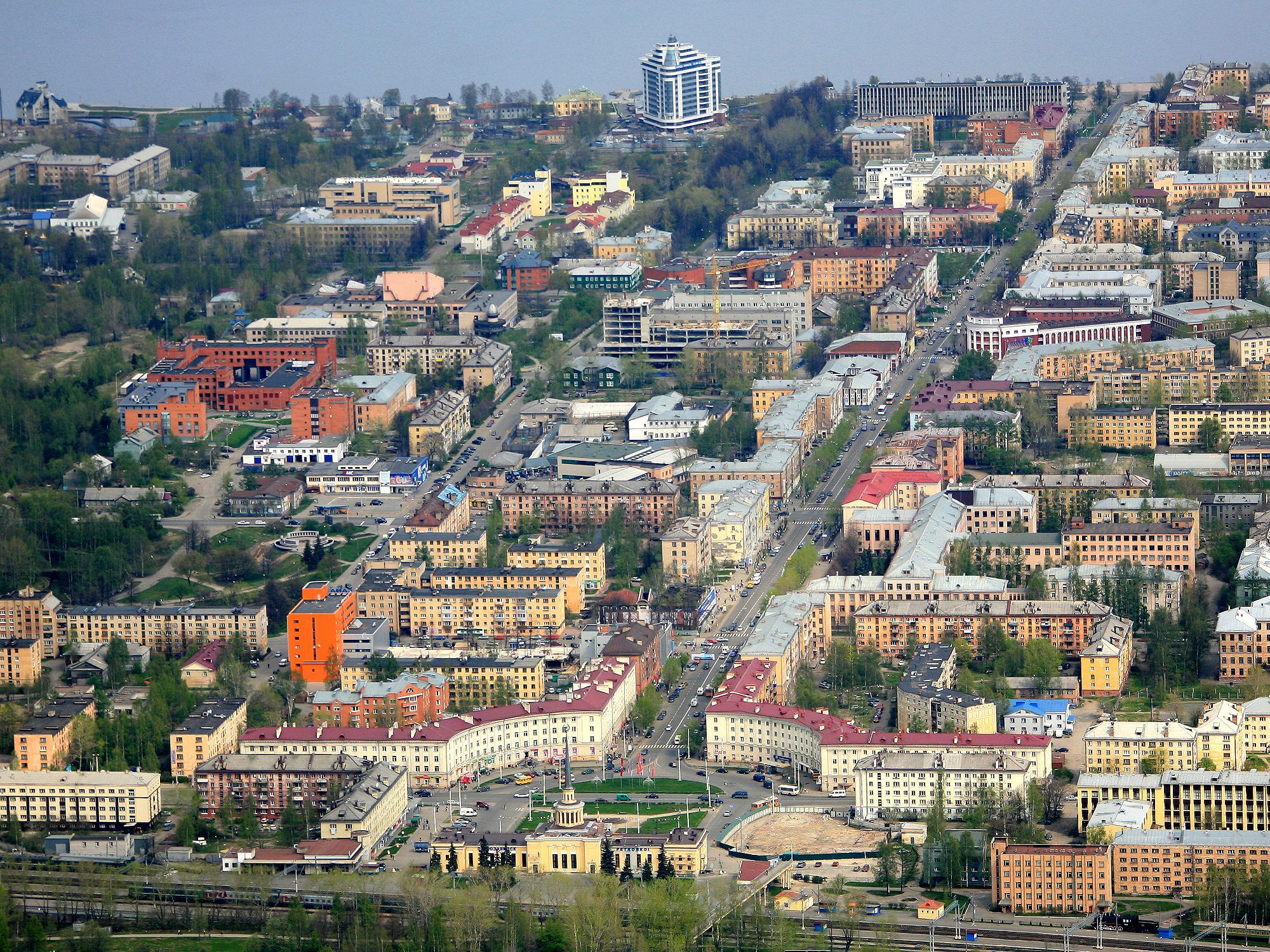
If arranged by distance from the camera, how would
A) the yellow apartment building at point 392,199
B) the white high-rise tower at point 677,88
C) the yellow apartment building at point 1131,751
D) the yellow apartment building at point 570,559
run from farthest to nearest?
the white high-rise tower at point 677,88
the yellow apartment building at point 392,199
the yellow apartment building at point 570,559
the yellow apartment building at point 1131,751

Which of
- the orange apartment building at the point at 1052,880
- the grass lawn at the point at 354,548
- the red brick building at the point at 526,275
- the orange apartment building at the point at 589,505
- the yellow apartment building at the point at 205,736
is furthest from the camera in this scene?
the red brick building at the point at 526,275

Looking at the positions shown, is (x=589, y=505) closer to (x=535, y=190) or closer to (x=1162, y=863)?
(x=1162, y=863)

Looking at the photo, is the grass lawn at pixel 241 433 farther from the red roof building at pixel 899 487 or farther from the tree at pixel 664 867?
the tree at pixel 664 867

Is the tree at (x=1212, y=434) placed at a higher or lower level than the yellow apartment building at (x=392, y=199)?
lower

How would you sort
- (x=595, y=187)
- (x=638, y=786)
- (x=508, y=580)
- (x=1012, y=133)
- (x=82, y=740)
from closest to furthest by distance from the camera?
(x=638, y=786) < (x=82, y=740) < (x=508, y=580) < (x=595, y=187) < (x=1012, y=133)

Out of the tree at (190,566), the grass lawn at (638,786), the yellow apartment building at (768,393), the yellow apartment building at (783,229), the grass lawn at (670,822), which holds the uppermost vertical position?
the yellow apartment building at (783,229)

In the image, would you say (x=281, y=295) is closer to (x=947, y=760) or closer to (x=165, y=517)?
(x=165, y=517)

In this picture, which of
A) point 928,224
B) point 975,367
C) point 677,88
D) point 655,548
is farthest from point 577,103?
point 655,548

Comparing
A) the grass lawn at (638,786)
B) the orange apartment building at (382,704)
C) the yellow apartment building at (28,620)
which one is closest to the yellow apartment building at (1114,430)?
the orange apartment building at (382,704)
